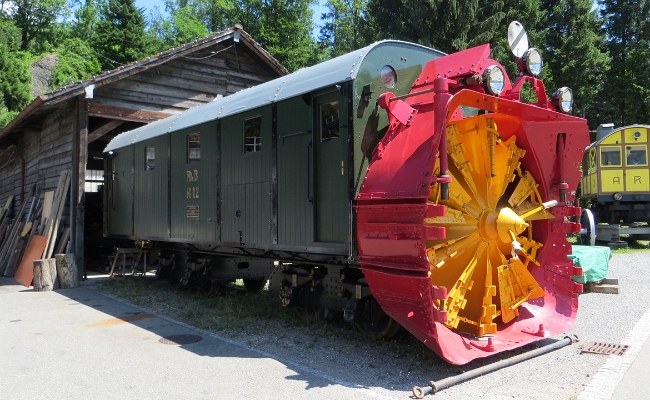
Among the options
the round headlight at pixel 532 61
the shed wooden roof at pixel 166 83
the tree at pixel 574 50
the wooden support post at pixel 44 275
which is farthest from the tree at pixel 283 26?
the round headlight at pixel 532 61

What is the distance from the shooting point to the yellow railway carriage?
19.8 meters

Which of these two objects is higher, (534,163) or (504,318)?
(534,163)


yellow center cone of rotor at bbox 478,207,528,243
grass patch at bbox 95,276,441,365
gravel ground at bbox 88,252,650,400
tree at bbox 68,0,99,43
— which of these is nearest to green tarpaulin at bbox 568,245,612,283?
gravel ground at bbox 88,252,650,400

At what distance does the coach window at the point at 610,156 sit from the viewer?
790 inches

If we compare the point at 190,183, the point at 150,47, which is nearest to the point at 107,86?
the point at 190,183

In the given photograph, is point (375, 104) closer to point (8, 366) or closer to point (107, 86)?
point (8, 366)

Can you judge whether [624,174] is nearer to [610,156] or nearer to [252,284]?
[610,156]

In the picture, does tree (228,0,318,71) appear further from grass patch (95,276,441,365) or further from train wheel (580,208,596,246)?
grass patch (95,276,441,365)

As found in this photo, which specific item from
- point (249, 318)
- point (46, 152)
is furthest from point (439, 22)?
point (249, 318)

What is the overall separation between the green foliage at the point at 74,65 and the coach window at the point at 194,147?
34736 millimetres

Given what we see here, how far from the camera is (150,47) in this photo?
4144 cm

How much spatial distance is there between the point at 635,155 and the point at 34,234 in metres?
19.8

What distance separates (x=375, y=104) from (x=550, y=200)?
2.51 m

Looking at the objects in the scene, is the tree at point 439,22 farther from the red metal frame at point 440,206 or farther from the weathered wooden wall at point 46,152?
the red metal frame at point 440,206
